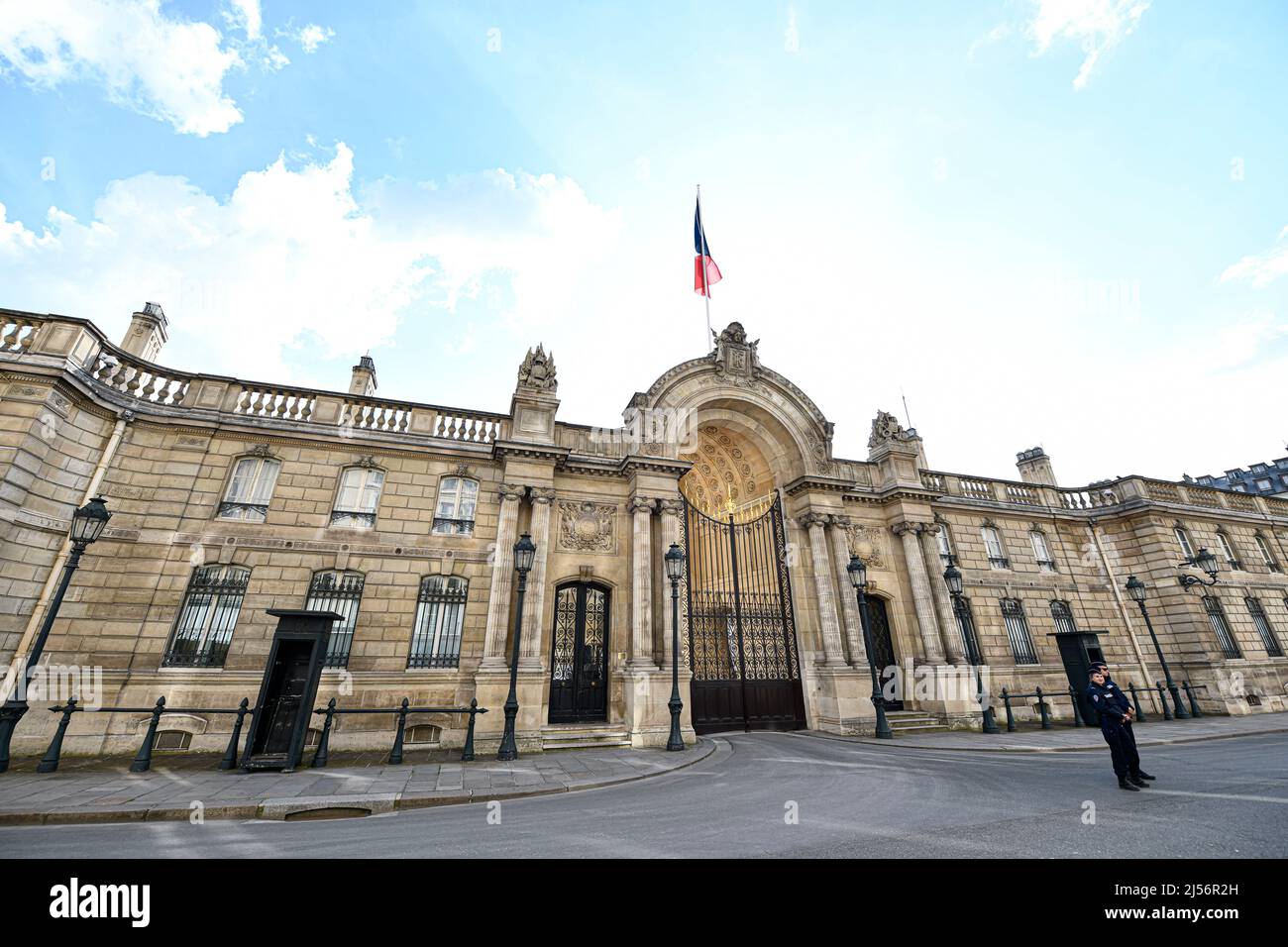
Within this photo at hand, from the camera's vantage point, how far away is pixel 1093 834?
16.3 feet

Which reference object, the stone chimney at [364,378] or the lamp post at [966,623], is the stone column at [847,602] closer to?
the lamp post at [966,623]

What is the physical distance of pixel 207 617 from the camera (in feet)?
40.4

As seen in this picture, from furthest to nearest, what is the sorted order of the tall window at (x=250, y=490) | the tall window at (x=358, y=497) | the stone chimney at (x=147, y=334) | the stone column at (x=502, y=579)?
the stone chimney at (x=147, y=334), the tall window at (x=358, y=497), the tall window at (x=250, y=490), the stone column at (x=502, y=579)

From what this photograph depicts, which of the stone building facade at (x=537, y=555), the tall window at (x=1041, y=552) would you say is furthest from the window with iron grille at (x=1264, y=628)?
the tall window at (x=1041, y=552)

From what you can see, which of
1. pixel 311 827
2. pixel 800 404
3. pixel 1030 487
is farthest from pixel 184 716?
pixel 1030 487

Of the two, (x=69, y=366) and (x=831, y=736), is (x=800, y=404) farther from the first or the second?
(x=69, y=366)

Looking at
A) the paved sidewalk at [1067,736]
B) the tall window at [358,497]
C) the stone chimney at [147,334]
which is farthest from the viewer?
the stone chimney at [147,334]

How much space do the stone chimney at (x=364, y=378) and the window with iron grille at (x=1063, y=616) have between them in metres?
28.8

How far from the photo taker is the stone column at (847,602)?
16750 mm

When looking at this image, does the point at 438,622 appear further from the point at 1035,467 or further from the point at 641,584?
the point at 1035,467

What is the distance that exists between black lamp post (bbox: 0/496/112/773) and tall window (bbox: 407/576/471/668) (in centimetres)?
657

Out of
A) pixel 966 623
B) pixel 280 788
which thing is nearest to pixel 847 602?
pixel 966 623
